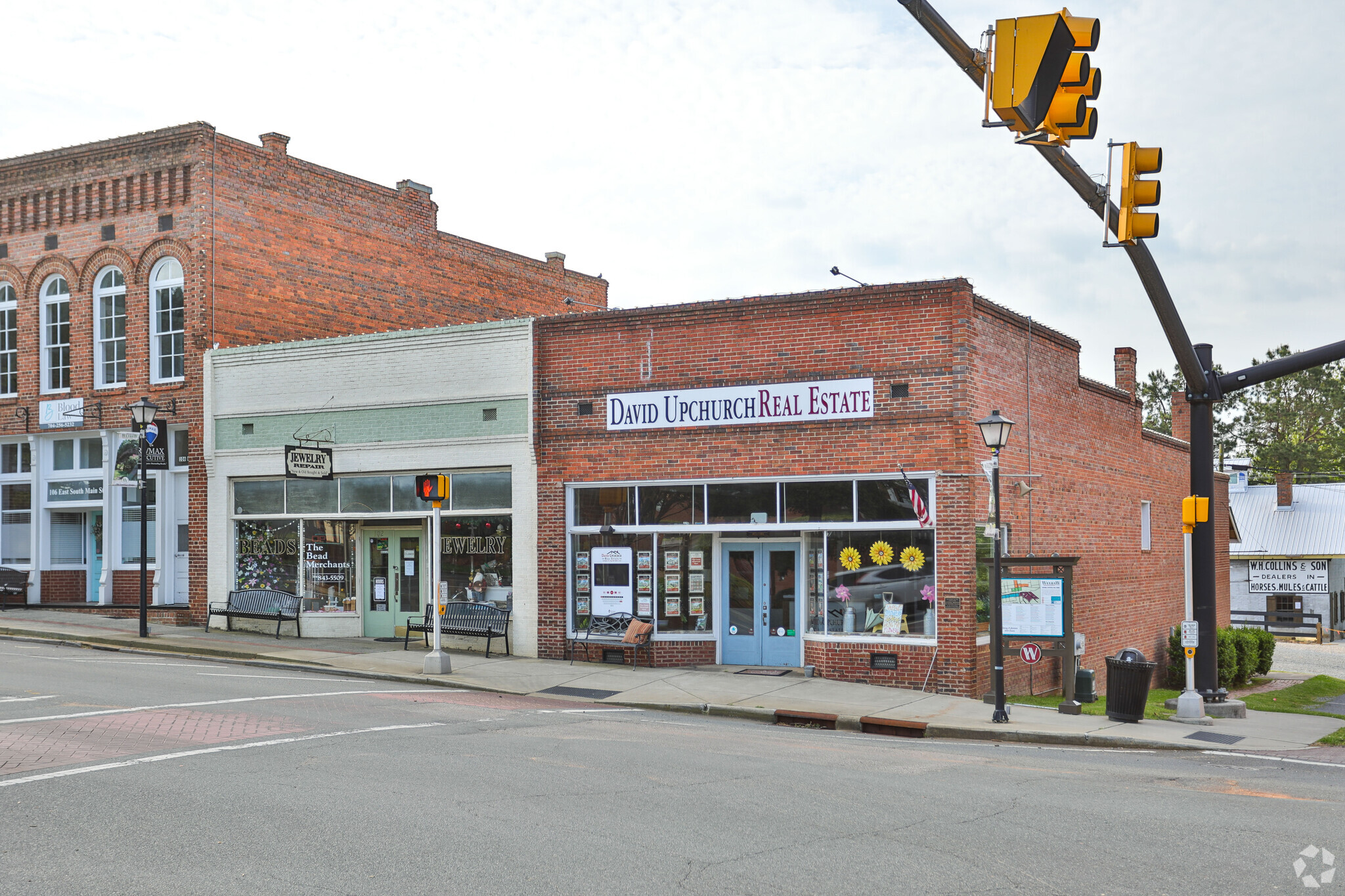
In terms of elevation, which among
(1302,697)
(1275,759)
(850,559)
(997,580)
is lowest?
(1302,697)

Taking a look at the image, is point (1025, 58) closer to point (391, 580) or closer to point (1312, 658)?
point (391, 580)

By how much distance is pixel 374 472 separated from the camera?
22.5m

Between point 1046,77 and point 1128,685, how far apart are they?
1082cm

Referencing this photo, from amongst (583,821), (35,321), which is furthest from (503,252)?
(583,821)

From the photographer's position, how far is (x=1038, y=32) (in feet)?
22.5

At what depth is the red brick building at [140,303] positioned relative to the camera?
24.9m

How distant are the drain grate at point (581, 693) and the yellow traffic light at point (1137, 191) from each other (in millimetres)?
10268

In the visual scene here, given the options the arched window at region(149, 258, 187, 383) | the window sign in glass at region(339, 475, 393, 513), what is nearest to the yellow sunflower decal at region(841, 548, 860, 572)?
the window sign in glass at region(339, 475, 393, 513)

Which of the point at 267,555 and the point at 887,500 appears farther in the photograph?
the point at 267,555

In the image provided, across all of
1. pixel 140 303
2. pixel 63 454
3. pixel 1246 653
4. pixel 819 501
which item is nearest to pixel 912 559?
pixel 819 501

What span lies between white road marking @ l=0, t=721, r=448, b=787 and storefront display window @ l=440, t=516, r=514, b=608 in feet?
26.2

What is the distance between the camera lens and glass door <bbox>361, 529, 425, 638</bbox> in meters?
22.8

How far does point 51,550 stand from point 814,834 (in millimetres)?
24904

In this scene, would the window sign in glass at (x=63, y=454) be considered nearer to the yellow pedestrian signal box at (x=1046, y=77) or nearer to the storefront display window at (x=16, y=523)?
the storefront display window at (x=16, y=523)
